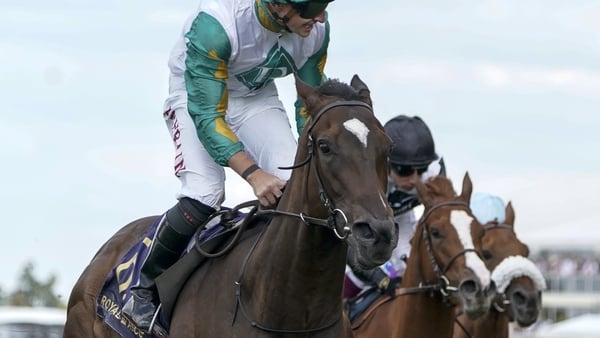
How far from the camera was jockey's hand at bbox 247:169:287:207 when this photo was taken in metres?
7.98

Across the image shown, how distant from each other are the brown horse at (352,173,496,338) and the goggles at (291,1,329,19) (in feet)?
10.3

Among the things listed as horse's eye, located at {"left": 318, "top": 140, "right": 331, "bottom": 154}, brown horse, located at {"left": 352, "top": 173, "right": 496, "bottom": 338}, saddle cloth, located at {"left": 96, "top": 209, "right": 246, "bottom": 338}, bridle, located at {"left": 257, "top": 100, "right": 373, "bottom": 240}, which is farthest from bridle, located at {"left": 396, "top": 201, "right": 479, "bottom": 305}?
horse's eye, located at {"left": 318, "top": 140, "right": 331, "bottom": 154}

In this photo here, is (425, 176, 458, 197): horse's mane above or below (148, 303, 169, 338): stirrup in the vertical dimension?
above

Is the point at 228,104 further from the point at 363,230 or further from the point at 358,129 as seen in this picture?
the point at 363,230

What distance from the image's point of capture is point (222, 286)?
322 inches

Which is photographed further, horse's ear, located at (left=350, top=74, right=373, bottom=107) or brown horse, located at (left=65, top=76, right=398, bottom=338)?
horse's ear, located at (left=350, top=74, right=373, bottom=107)

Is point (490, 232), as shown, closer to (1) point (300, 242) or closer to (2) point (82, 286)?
(2) point (82, 286)

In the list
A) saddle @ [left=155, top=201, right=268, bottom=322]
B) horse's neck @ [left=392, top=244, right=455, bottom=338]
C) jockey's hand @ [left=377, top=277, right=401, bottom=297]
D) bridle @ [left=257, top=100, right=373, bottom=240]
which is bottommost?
horse's neck @ [left=392, top=244, right=455, bottom=338]

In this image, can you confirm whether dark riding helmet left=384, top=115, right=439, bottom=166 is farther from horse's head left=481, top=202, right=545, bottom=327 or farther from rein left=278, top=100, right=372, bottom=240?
Answer: rein left=278, top=100, right=372, bottom=240

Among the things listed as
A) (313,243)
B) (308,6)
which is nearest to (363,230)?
(313,243)

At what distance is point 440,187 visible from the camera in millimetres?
11320

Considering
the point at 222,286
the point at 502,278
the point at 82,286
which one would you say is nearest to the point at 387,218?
the point at 222,286

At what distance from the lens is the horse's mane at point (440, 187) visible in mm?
11328

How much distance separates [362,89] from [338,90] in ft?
0.50
